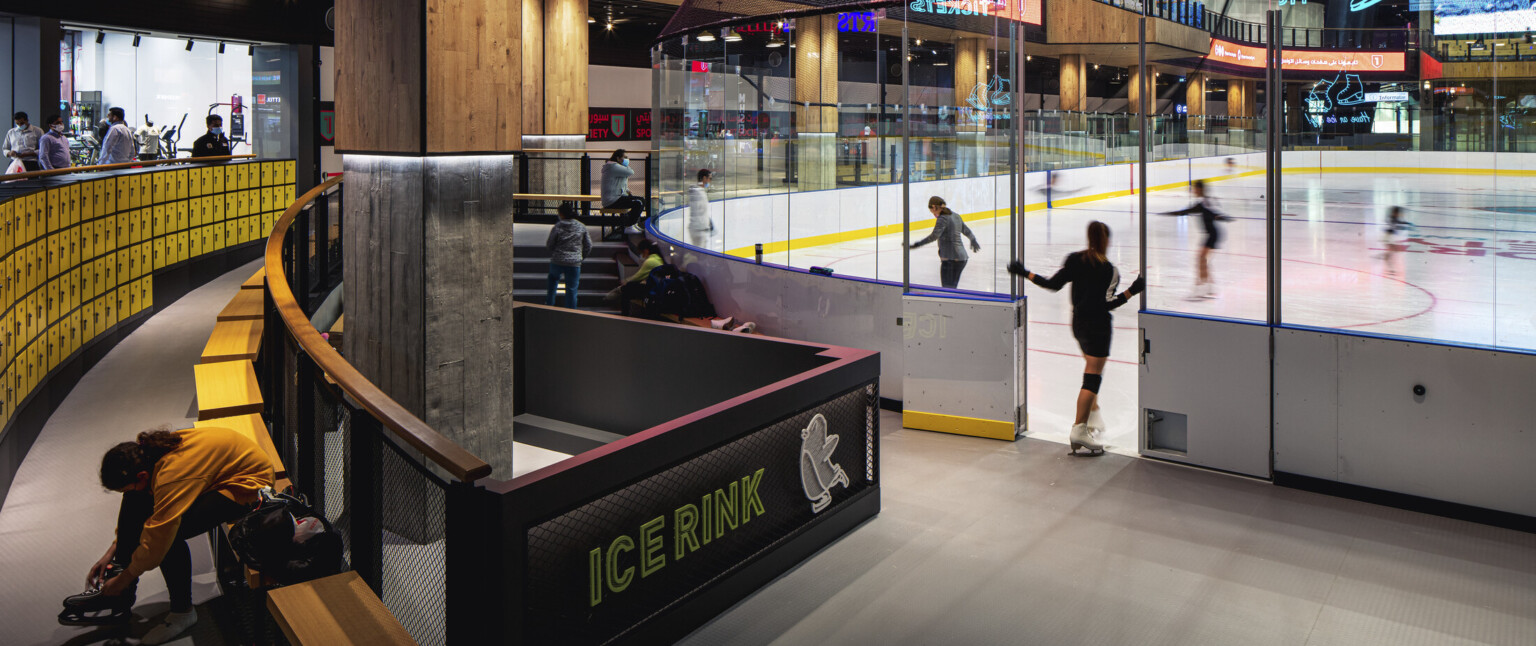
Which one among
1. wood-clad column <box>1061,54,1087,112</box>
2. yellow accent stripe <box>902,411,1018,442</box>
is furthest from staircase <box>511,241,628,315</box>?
wood-clad column <box>1061,54,1087,112</box>

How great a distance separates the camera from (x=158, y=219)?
459 inches

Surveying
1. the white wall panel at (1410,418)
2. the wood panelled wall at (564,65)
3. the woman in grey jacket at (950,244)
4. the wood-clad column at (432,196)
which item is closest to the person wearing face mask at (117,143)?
the wood panelled wall at (564,65)

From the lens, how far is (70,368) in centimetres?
820

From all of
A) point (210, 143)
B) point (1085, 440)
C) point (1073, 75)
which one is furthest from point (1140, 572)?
point (1073, 75)

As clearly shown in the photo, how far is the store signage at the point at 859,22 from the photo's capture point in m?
9.02

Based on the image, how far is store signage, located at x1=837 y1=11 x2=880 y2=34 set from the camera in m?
9.02

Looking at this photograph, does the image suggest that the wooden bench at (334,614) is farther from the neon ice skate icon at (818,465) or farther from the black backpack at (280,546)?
the neon ice skate icon at (818,465)

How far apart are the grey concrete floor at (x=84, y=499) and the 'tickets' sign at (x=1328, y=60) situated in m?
6.45

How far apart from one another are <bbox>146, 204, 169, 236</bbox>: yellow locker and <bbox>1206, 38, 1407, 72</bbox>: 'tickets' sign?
35.7ft

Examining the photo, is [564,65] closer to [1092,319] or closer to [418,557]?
[1092,319]

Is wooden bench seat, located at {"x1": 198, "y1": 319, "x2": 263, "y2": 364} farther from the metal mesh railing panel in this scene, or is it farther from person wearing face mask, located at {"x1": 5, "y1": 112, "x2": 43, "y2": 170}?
person wearing face mask, located at {"x1": 5, "y1": 112, "x2": 43, "y2": 170}

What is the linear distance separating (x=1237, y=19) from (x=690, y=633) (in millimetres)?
6400

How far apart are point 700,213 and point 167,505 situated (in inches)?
324

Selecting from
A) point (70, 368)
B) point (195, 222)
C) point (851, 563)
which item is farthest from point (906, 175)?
point (195, 222)
